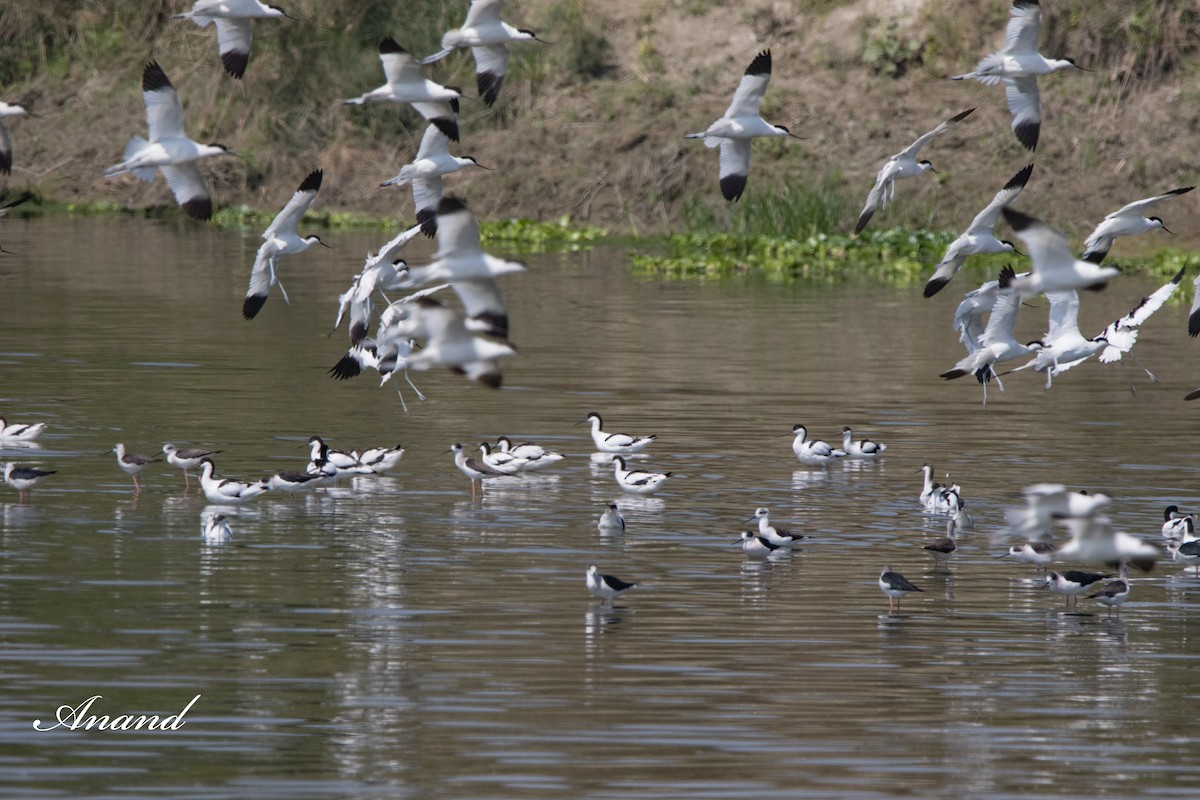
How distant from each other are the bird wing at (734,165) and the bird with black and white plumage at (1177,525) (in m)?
4.66

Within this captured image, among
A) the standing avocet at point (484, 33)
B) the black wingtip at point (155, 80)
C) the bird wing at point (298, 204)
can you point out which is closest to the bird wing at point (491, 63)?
the standing avocet at point (484, 33)

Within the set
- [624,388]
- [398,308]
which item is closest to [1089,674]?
[398,308]

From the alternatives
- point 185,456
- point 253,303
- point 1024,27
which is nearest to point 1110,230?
point 1024,27

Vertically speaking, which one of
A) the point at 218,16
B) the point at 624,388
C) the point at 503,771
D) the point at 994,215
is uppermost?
the point at 218,16

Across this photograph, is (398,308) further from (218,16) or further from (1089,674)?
(1089,674)

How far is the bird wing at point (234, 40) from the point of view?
1595 cm

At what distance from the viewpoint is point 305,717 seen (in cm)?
1079

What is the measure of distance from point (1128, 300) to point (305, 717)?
23570 mm

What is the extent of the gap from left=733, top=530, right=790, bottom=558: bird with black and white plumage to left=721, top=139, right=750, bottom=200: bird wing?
3.86m

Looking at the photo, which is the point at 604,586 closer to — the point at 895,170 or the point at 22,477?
the point at 895,170

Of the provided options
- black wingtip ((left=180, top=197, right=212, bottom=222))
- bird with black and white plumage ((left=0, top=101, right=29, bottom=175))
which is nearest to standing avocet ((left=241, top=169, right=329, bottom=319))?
black wingtip ((left=180, top=197, right=212, bottom=222))

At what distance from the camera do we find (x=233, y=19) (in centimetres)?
1634

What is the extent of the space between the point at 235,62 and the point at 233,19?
0.64 metres

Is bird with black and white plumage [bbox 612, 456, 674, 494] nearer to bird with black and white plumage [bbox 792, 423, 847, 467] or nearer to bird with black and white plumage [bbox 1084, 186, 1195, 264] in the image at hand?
bird with black and white plumage [bbox 792, 423, 847, 467]
